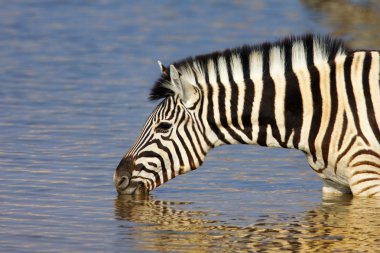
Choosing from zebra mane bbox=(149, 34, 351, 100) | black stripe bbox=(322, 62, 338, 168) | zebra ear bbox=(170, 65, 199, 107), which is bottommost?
black stripe bbox=(322, 62, 338, 168)

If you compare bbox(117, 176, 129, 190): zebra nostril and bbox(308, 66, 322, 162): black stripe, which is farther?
bbox(117, 176, 129, 190): zebra nostril

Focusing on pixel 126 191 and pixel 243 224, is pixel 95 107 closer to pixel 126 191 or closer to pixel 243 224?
pixel 126 191

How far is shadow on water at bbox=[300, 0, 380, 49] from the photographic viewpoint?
911 inches

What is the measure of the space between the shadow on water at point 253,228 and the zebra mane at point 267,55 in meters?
1.19

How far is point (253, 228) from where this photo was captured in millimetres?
10625

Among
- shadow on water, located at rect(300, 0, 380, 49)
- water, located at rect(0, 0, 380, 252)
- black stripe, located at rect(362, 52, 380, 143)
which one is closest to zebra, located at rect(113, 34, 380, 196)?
black stripe, located at rect(362, 52, 380, 143)

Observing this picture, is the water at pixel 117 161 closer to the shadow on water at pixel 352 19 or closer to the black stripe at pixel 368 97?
the shadow on water at pixel 352 19

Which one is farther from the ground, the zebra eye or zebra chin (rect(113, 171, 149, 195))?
the zebra eye

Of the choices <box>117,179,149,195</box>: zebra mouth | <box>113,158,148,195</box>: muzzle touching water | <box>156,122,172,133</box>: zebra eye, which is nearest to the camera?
<box>156,122,172,133</box>: zebra eye

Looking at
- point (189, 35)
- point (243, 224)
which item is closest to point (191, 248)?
point (243, 224)

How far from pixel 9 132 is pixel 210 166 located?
9.89 feet

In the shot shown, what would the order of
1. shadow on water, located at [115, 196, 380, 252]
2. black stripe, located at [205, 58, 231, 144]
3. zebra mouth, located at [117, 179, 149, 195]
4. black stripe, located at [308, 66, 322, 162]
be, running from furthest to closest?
zebra mouth, located at [117, 179, 149, 195] < black stripe, located at [205, 58, 231, 144] < black stripe, located at [308, 66, 322, 162] < shadow on water, located at [115, 196, 380, 252]

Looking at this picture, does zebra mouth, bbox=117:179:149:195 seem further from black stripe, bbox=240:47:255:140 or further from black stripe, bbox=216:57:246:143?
black stripe, bbox=240:47:255:140

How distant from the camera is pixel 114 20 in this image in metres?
25.8
